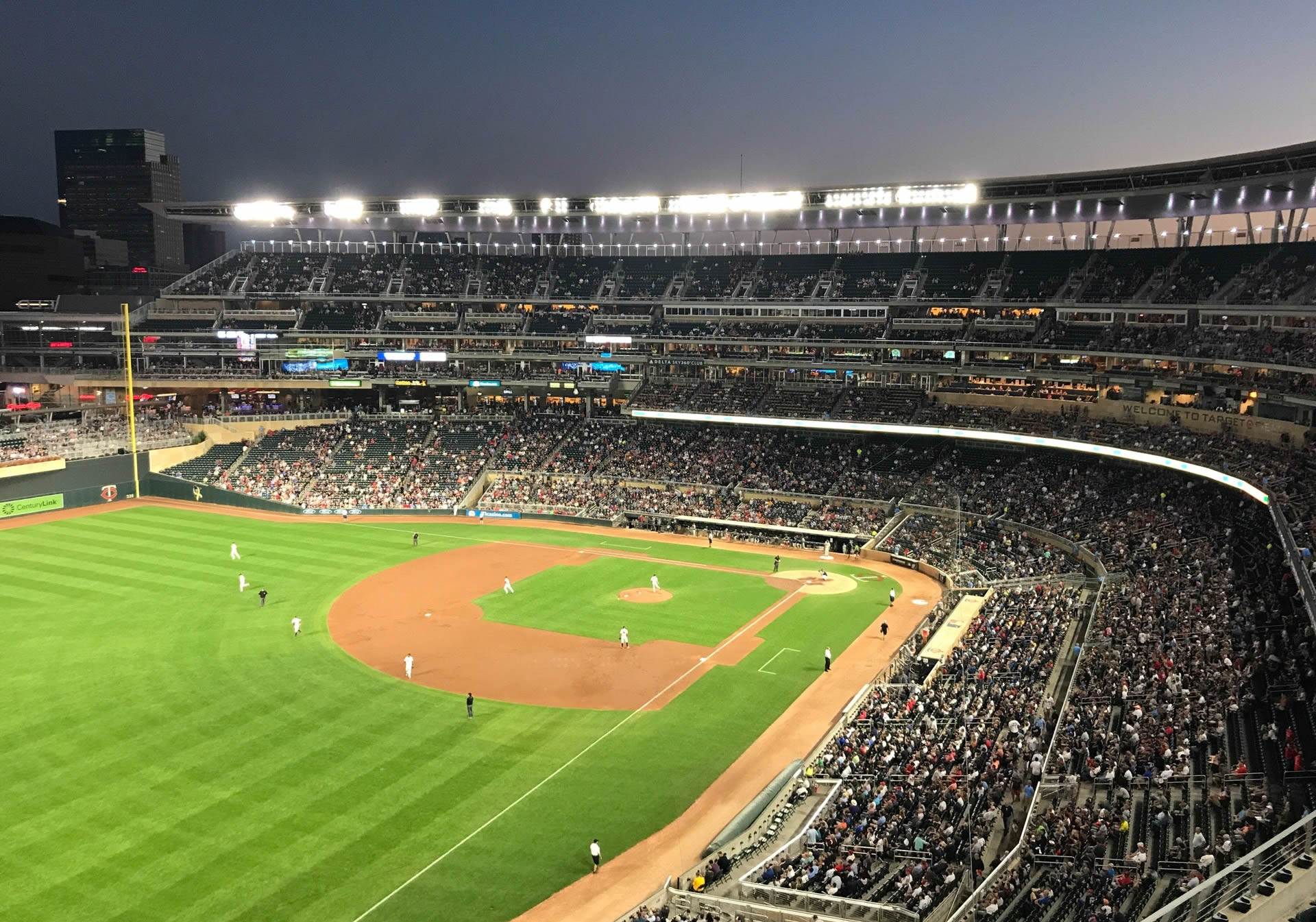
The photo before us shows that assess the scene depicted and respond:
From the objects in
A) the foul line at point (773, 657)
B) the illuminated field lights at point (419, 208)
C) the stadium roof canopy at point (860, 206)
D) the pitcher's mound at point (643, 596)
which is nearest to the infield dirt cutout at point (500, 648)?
the pitcher's mound at point (643, 596)

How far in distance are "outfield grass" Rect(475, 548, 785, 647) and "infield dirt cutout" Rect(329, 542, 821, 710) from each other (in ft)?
2.19

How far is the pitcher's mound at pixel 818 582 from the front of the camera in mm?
42750

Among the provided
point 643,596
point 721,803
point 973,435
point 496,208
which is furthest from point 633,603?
point 496,208

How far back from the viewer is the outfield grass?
37.0 m

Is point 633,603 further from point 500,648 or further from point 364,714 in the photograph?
point 364,714

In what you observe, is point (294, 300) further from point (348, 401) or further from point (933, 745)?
Result: point (933, 745)

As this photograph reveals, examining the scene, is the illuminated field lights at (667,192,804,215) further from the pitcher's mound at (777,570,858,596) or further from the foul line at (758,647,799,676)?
the foul line at (758,647,799,676)

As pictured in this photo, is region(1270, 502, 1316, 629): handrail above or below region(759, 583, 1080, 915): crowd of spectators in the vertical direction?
above

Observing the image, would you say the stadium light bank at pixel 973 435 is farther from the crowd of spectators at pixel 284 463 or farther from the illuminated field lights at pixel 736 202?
the crowd of spectators at pixel 284 463

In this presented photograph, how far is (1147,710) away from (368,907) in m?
19.3

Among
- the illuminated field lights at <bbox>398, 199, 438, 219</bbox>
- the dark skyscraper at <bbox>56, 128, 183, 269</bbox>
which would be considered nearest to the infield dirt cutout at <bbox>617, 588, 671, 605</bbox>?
the illuminated field lights at <bbox>398, 199, 438, 219</bbox>

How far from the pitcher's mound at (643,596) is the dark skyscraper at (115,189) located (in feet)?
541

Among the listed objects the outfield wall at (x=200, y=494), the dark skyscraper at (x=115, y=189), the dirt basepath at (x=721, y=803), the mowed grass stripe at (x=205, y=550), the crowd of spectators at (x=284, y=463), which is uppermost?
the dark skyscraper at (x=115, y=189)

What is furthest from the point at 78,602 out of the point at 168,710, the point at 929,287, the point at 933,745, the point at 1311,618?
the point at 929,287
